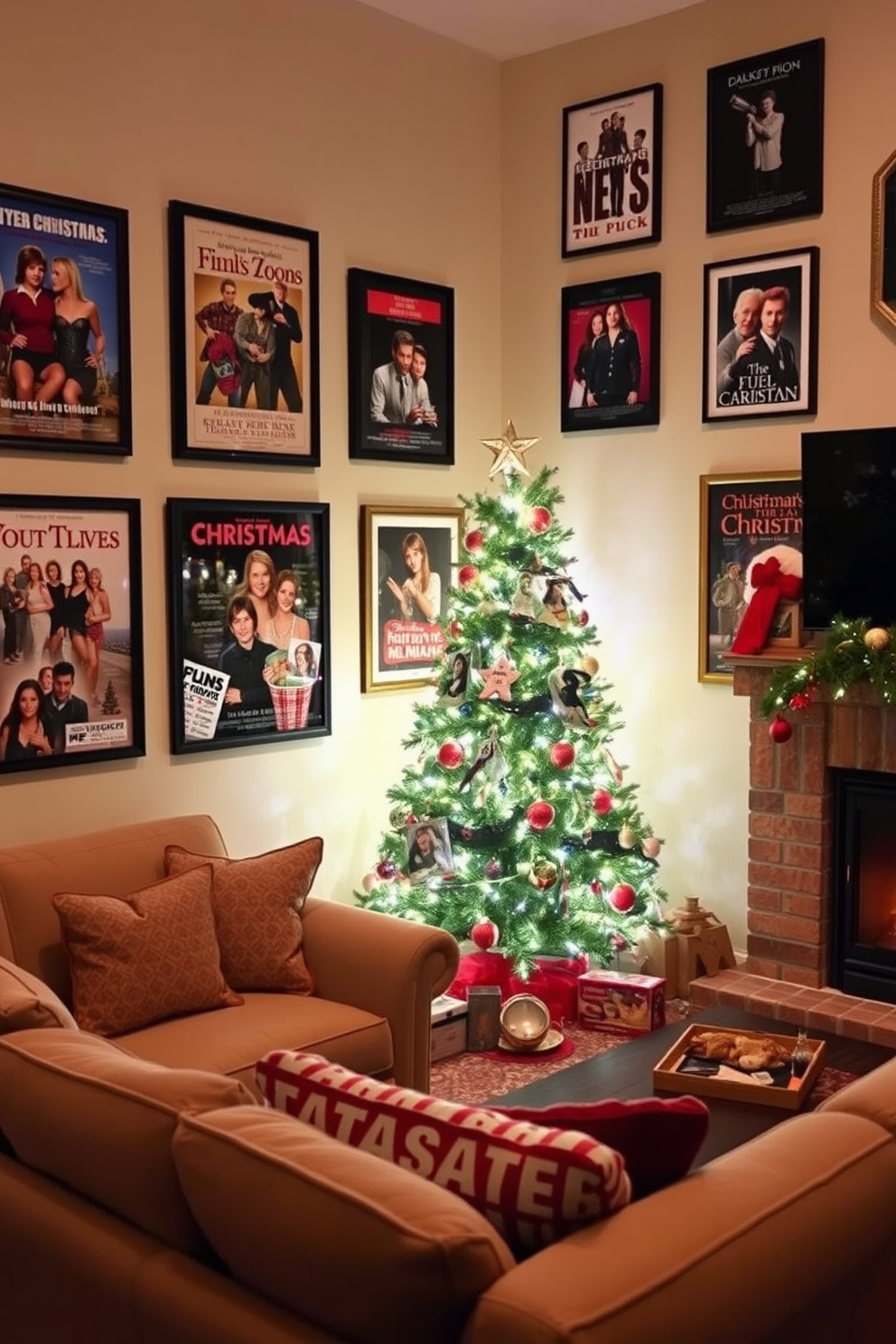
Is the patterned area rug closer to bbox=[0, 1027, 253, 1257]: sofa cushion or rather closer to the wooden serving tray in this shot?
the wooden serving tray

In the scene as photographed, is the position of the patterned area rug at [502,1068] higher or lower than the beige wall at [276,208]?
lower

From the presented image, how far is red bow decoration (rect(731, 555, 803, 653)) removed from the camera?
14.8 ft

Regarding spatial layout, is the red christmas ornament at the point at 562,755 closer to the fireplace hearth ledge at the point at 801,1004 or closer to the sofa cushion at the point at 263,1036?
the fireplace hearth ledge at the point at 801,1004

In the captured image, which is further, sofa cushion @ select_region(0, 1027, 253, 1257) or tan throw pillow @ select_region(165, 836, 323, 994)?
tan throw pillow @ select_region(165, 836, 323, 994)

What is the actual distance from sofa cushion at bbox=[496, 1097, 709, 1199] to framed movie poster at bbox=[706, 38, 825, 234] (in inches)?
144

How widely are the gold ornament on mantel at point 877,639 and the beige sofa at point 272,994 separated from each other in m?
1.54

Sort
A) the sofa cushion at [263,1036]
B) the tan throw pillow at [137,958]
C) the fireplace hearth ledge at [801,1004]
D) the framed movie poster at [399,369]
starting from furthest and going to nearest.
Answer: the framed movie poster at [399,369] < the fireplace hearth ledge at [801,1004] < the tan throw pillow at [137,958] < the sofa cushion at [263,1036]

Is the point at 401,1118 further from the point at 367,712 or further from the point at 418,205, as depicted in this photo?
the point at 418,205

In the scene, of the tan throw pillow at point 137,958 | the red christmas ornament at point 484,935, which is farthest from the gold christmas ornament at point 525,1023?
the tan throw pillow at point 137,958

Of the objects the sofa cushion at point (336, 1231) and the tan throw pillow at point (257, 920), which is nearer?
the sofa cushion at point (336, 1231)

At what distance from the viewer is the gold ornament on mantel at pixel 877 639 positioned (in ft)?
13.5

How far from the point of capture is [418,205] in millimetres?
5137

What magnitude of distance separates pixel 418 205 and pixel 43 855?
284 centimetres

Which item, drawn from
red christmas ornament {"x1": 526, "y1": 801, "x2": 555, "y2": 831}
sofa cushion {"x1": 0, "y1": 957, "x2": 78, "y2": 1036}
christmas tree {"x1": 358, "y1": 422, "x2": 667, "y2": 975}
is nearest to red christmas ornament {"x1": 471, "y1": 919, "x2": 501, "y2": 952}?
christmas tree {"x1": 358, "y1": 422, "x2": 667, "y2": 975}
